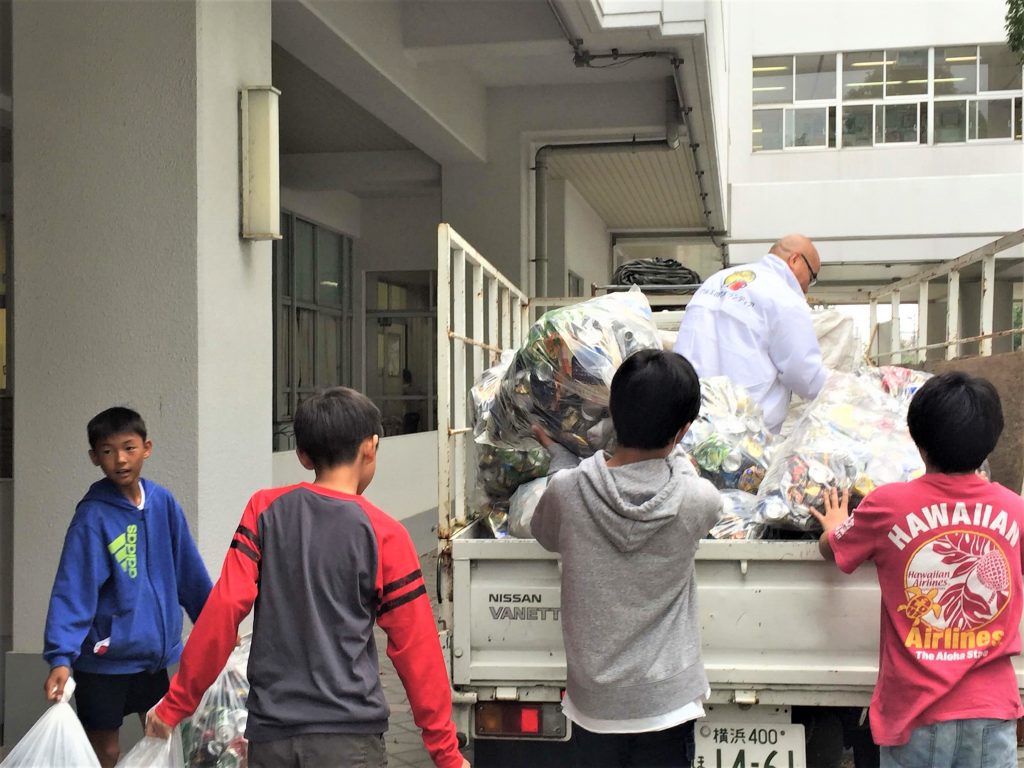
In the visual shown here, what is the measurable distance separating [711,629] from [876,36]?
20424 millimetres

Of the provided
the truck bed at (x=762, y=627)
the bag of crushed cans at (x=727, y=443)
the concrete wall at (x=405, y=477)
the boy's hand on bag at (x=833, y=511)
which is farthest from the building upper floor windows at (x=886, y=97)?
the truck bed at (x=762, y=627)

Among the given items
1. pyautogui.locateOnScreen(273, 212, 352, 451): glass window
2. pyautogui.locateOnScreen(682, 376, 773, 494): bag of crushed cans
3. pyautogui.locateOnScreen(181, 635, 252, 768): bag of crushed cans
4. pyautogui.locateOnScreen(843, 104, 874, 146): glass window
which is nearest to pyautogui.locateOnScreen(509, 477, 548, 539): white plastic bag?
pyautogui.locateOnScreen(682, 376, 773, 494): bag of crushed cans

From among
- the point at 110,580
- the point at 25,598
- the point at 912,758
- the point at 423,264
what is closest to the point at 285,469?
the point at 25,598

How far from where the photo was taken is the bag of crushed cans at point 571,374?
141 inches

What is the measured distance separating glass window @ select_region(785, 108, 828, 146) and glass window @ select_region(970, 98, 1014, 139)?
2768 millimetres

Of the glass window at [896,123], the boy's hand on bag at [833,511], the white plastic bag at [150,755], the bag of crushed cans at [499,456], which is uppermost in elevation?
the glass window at [896,123]

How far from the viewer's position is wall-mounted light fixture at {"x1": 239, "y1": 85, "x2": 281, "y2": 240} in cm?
480

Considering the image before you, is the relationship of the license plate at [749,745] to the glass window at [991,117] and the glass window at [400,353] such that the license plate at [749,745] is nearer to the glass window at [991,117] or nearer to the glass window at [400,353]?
the glass window at [400,353]

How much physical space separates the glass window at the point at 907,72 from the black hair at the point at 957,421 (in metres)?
20.4

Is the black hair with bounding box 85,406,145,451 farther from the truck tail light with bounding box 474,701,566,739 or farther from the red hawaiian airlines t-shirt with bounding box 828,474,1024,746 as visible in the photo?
the red hawaiian airlines t-shirt with bounding box 828,474,1024,746

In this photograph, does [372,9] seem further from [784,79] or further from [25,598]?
[784,79]

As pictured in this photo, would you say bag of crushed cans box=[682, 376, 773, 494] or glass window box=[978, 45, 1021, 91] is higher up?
glass window box=[978, 45, 1021, 91]

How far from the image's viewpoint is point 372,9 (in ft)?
23.9

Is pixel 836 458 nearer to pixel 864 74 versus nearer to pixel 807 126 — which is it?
pixel 807 126
